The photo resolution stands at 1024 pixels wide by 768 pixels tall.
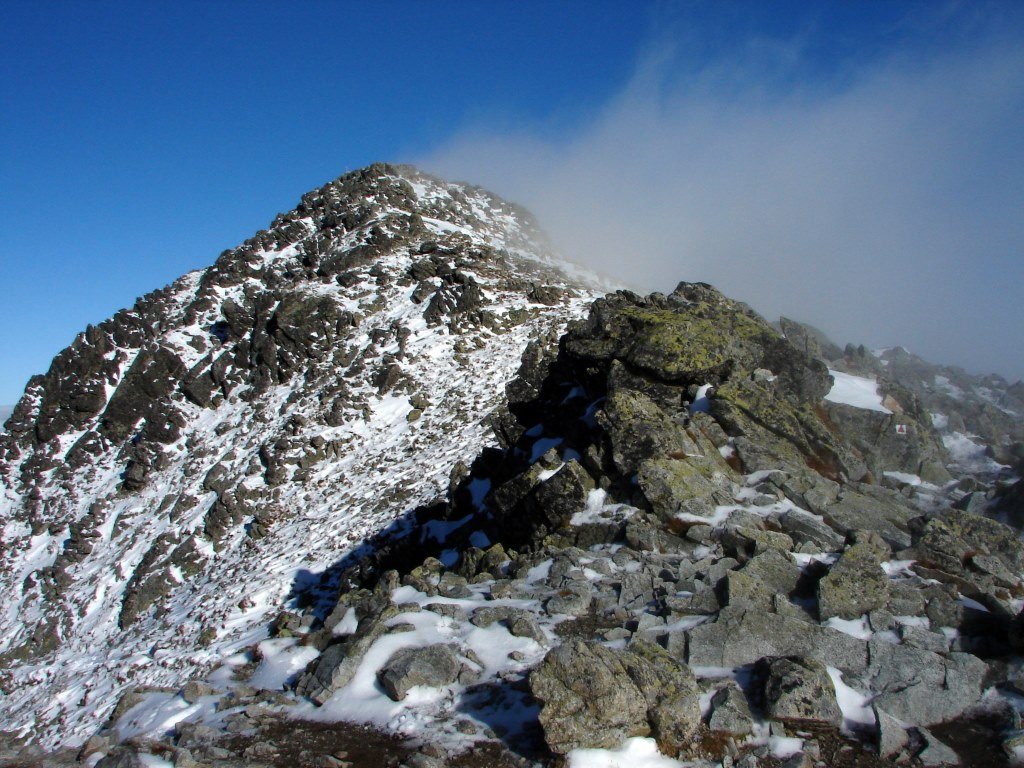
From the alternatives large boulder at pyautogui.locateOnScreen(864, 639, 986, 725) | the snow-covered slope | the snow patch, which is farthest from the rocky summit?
the snow patch

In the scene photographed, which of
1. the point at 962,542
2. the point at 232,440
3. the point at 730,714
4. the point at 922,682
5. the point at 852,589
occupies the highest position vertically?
the point at 232,440

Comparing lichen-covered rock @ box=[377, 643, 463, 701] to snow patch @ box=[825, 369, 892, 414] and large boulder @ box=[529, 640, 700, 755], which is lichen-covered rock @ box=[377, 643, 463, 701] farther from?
snow patch @ box=[825, 369, 892, 414]

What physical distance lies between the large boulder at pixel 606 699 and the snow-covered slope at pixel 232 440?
14.8 m

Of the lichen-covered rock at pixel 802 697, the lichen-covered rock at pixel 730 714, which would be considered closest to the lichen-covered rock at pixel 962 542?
the lichen-covered rock at pixel 802 697

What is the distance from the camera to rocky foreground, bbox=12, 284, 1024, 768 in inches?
272

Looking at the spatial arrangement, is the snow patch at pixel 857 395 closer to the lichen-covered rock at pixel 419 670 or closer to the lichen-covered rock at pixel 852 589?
the lichen-covered rock at pixel 852 589

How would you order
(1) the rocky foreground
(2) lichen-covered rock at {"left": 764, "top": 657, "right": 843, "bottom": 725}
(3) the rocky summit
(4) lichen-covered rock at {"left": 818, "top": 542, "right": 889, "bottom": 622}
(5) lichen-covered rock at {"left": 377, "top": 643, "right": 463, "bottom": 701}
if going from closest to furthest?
(1) the rocky foreground
(2) lichen-covered rock at {"left": 764, "top": 657, "right": 843, "bottom": 725}
(3) the rocky summit
(5) lichen-covered rock at {"left": 377, "top": 643, "right": 463, "bottom": 701}
(4) lichen-covered rock at {"left": 818, "top": 542, "right": 889, "bottom": 622}

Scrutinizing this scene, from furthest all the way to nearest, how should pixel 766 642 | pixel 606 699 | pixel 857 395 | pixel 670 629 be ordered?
pixel 857 395 < pixel 670 629 < pixel 766 642 < pixel 606 699

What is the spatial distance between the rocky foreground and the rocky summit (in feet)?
0.17

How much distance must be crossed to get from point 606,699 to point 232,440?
1264 inches

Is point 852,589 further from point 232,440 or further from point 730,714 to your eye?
point 232,440

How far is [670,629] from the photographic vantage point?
29.2 ft

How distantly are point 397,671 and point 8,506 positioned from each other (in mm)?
40341

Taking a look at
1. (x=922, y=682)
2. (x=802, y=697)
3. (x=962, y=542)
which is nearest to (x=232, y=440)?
(x=802, y=697)
